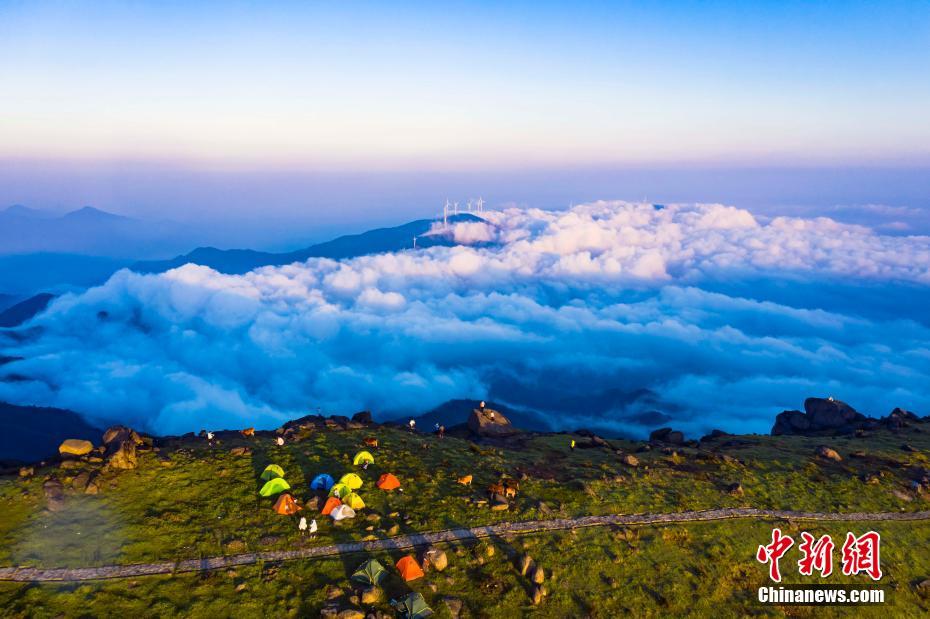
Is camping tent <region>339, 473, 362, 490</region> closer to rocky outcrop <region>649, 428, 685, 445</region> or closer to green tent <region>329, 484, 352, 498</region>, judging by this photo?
green tent <region>329, 484, 352, 498</region>

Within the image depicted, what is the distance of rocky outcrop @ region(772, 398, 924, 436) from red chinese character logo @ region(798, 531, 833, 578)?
55254 mm

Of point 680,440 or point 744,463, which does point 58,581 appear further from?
point 680,440

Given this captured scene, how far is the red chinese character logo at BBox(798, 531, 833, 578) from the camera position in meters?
33.0

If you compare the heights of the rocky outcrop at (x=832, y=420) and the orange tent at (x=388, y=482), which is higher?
the orange tent at (x=388, y=482)

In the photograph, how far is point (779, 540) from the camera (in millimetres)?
35688

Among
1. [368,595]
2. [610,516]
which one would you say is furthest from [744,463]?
[368,595]

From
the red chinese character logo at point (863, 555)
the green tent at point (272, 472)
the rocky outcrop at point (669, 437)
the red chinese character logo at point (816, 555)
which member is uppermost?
the green tent at point (272, 472)

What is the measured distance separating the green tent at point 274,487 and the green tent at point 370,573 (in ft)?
40.6

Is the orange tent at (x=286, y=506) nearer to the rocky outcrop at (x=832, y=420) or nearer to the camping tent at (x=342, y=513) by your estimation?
the camping tent at (x=342, y=513)

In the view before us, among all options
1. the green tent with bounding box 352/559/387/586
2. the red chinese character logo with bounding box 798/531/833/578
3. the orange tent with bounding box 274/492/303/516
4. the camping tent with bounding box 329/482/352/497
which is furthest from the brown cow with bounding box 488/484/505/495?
the red chinese character logo with bounding box 798/531/833/578

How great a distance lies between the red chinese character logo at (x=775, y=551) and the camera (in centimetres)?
3244

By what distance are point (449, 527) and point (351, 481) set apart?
981 cm

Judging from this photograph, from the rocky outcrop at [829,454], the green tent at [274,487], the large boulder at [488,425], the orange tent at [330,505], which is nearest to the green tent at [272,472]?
the green tent at [274,487]

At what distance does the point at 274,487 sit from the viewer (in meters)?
38.1
